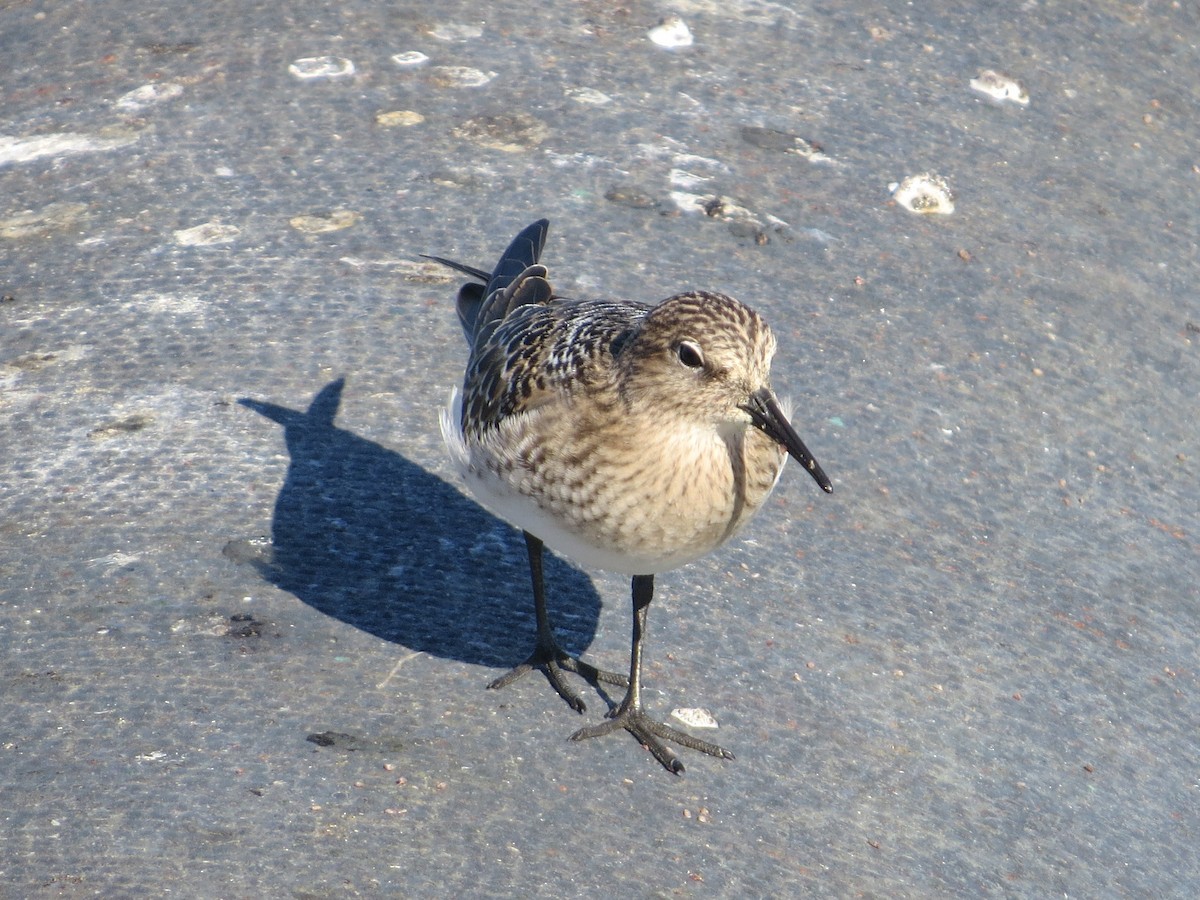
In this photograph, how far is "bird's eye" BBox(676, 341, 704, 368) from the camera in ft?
12.1

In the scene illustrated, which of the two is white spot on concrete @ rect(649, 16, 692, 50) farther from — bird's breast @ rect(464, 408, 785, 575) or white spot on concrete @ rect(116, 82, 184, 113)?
bird's breast @ rect(464, 408, 785, 575)

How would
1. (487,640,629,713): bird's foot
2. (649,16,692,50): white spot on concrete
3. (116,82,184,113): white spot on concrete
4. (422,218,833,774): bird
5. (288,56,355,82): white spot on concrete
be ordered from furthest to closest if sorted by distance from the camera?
(649,16,692,50): white spot on concrete, (288,56,355,82): white spot on concrete, (116,82,184,113): white spot on concrete, (487,640,629,713): bird's foot, (422,218,833,774): bird

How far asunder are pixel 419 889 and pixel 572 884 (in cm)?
41

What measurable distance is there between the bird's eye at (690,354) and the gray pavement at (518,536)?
119cm

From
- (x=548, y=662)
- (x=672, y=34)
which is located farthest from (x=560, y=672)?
(x=672, y=34)

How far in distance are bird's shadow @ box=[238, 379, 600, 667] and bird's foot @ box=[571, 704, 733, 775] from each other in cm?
42

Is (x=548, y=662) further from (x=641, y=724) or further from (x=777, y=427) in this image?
(x=777, y=427)

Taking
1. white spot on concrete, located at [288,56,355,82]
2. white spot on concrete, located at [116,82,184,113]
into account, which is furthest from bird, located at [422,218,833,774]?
white spot on concrete, located at [116,82,184,113]

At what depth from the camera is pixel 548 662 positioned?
176 inches

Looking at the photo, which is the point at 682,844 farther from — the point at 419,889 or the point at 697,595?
the point at 697,595

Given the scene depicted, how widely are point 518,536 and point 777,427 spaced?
1594 mm

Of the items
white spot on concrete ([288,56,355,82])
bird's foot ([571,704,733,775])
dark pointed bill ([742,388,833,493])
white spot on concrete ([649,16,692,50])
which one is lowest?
bird's foot ([571,704,733,775])

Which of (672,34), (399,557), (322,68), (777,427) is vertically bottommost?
(399,557)

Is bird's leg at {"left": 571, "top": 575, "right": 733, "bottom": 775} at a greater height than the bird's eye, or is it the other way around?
the bird's eye
